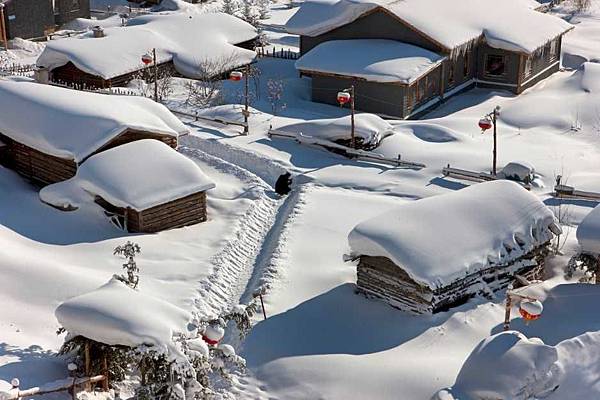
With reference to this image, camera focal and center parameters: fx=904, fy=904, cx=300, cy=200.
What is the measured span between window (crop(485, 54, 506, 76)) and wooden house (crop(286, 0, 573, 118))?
0.15ft

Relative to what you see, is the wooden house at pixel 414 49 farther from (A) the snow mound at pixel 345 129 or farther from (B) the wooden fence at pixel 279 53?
(A) the snow mound at pixel 345 129

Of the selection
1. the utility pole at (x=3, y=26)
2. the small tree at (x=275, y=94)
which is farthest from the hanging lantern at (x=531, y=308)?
the utility pole at (x=3, y=26)

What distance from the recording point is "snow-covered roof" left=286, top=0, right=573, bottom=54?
127ft

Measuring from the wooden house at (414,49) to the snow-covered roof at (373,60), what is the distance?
1.6 inches

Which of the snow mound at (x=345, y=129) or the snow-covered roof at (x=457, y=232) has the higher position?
the snow-covered roof at (x=457, y=232)

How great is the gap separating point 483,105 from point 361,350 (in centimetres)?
2280

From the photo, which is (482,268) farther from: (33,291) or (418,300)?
(33,291)

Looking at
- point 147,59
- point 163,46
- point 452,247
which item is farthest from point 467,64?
point 452,247

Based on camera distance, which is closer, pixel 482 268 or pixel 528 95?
pixel 482 268

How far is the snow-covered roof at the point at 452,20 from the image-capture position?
38.8 m

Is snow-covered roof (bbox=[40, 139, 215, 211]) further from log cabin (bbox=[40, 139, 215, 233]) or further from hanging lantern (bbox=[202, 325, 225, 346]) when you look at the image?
hanging lantern (bbox=[202, 325, 225, 346])

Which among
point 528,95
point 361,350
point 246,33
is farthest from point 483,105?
point 361,350

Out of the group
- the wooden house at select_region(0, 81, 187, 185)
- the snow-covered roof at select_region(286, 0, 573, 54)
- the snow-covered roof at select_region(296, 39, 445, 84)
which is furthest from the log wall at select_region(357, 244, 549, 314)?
the snow-covered roof at select_region(286, 0, 573, 54)

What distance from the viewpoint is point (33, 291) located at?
→ 1922 cm
